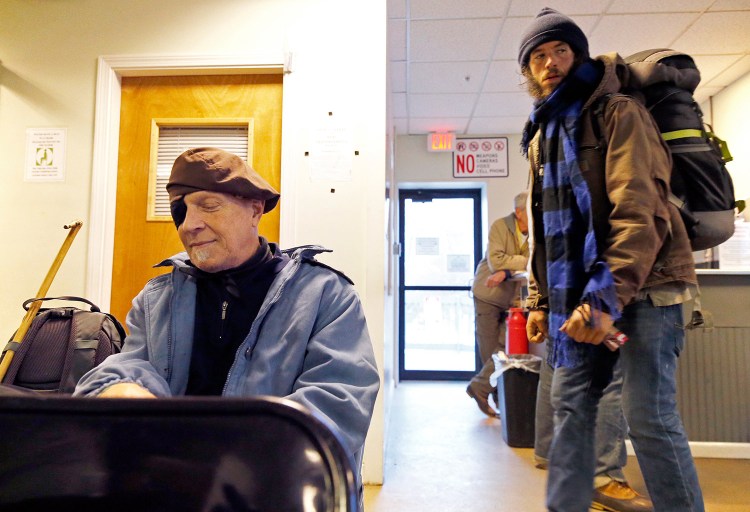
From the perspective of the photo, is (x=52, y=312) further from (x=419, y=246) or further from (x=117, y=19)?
(x=419, y=246)

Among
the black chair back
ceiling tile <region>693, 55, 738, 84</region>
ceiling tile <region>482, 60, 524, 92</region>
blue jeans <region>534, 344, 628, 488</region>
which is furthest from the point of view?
ceiling tile <region>482, 60, 524, 92</region>

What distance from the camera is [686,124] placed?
1.31m

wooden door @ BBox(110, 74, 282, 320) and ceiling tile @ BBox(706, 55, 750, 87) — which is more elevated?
ceiling tile @ BBox(706, 55, 750, 87)

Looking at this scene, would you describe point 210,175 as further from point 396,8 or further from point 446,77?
point 446,77

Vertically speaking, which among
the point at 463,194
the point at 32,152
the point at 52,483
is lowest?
the point at 52,483

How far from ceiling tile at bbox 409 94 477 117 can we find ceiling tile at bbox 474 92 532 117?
0.10 metres

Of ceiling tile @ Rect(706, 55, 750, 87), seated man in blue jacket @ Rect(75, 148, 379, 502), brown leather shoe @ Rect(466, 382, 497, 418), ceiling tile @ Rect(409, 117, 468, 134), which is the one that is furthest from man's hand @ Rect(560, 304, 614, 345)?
ceiling tile @ Rect(409, 117, 468, 134)

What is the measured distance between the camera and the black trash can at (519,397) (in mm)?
2629

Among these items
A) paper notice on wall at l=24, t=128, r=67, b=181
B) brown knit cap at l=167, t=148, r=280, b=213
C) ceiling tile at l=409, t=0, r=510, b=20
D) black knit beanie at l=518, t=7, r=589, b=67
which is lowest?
brown knit cap at l=167, t=148, r=280, b=213

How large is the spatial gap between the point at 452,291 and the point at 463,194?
3.56ft

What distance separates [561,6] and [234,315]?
2.99 metres

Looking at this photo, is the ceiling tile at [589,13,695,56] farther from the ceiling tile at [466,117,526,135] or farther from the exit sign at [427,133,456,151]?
the exit sign at [427,133,456,151]

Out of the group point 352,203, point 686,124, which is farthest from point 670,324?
point 352,203

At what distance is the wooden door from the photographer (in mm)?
2328
